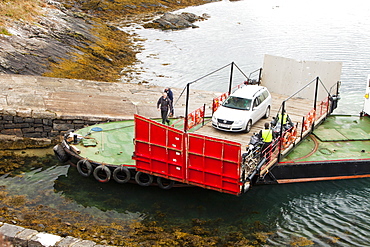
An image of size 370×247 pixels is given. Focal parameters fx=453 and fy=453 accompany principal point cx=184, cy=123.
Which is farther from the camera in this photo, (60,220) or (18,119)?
(18,119)

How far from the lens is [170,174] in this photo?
57.9 ft

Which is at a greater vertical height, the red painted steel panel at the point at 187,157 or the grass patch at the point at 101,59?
the grass patch at the point at 101,59

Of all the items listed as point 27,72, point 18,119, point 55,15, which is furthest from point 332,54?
point 18,119

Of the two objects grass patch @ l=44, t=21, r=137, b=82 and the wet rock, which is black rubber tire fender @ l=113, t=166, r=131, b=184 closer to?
grass patch @ l=44, t=21, r=137, b=82

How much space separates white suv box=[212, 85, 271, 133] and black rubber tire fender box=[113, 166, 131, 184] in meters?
4.65

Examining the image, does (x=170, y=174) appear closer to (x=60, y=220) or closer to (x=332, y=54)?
(x=60, y=220)

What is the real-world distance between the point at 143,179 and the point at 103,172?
1737mm

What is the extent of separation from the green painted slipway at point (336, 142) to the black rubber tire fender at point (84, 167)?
27.6 ft

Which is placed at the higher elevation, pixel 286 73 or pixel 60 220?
pixel 286 73

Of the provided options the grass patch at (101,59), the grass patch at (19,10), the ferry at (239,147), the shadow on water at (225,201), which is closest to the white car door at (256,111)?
the ferry at (239,147)

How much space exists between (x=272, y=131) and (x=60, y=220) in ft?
31.1

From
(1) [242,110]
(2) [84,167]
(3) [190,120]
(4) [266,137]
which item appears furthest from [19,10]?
(4) [266,137]

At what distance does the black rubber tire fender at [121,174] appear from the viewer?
18.9 meters

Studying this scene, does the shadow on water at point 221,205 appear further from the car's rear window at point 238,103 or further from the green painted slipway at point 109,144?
the car's rear window at point 238,103
